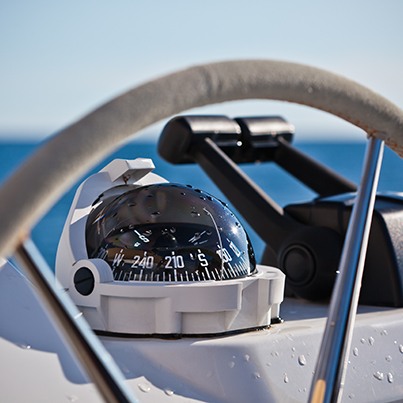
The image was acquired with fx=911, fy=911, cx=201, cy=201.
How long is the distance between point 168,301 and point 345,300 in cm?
31

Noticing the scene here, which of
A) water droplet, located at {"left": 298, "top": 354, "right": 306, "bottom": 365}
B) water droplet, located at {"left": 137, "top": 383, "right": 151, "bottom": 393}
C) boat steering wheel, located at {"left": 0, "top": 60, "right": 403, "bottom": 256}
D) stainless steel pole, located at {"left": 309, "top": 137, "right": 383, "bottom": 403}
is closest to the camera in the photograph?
boat steering wheel, located at {"left": 0, "top": 60, "right": 403, "bottom": 256}

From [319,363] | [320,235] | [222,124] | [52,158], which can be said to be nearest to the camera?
[52,158]

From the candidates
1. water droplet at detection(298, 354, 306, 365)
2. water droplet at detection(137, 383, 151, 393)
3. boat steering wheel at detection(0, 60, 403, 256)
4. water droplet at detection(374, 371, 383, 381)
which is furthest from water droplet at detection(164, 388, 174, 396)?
boat steering wheel at detection(0, 60, 403, 256)

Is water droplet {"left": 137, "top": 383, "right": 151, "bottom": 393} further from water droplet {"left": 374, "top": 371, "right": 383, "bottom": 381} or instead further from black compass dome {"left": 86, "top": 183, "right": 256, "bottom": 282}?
water droplet {"left": 374, "top": 371, "right": 383, "bottom": 381}

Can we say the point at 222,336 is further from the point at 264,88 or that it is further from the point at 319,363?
the point at 264,88

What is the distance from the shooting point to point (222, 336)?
0.97m

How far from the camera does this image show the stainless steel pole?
2.01ft

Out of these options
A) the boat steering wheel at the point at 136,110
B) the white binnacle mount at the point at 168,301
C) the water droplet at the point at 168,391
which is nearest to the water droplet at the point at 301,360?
the white binnacle mount at the point at 168,301

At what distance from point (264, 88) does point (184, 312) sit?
0.44 m

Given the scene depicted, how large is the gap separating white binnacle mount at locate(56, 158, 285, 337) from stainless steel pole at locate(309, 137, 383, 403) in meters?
0.28

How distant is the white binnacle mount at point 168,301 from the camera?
93cm

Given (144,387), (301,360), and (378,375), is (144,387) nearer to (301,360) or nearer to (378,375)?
(301,360)

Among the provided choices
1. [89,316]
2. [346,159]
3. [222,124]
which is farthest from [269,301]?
[346,159]

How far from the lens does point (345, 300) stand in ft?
2.13
